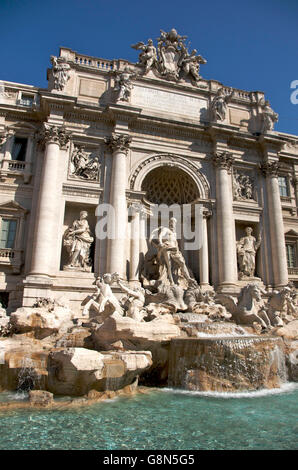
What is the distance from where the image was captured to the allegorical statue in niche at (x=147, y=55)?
1869 cm

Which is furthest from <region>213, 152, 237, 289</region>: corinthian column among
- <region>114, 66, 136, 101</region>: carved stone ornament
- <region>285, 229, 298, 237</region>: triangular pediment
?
<region>114, 66, 136, 101</region>: carved stone ornament

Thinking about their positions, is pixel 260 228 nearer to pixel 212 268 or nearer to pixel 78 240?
pixel 212 268

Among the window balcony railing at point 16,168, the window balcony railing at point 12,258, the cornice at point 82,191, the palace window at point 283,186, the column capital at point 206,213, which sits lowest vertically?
the window balcony railing at point 12,258

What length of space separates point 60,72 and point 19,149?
169 inches

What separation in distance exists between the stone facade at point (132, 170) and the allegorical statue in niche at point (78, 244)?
8cm

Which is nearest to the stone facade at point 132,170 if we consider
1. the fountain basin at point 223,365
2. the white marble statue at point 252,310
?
the white marble statue at point 252,310

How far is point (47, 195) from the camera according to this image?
1488cm

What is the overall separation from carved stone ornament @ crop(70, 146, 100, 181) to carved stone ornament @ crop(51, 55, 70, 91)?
311 cm

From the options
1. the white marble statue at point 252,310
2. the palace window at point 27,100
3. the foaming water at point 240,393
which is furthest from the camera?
the palace window at point 27,100

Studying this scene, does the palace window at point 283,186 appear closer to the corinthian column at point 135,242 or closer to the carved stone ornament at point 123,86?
the corinthian column at point 135,242

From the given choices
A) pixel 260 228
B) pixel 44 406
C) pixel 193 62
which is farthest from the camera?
pixel 193 62

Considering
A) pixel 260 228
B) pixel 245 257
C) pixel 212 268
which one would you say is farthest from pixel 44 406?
pixel 260 228

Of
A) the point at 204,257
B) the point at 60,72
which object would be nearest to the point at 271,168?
the point at 204,257

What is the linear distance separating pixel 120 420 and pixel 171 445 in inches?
52.6
